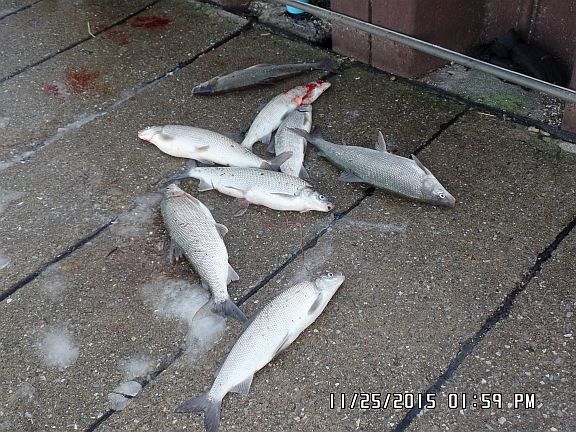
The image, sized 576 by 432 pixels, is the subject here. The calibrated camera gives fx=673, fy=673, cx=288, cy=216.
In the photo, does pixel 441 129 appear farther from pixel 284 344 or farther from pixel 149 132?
pixel 284 344

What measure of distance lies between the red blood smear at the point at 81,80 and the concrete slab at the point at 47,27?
41 cm

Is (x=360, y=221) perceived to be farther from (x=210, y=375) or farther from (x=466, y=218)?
(x=210, y=375)

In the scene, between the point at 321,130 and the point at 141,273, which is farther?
the point at 321,130

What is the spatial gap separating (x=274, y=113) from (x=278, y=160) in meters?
0.49

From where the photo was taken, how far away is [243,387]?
2.76m

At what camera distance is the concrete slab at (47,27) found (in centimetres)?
514

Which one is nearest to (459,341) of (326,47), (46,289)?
(46,289)

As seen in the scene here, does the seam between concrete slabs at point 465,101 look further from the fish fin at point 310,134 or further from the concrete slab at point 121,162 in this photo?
the fish fin at point 310,134

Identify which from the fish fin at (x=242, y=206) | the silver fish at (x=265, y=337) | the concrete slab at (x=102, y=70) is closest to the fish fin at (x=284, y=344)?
the silver fish at (x=265, y=337)

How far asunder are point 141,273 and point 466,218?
5.51 feet

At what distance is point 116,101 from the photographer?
15.1 feet

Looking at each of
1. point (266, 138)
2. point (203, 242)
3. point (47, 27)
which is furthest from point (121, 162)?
point (47, 27)

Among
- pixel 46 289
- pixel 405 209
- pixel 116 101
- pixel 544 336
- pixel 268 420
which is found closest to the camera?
pixel 268 420

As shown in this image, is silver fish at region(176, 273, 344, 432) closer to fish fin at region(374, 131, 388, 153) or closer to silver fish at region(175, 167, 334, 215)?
silver fish at region(175, 167, 334, 215)
